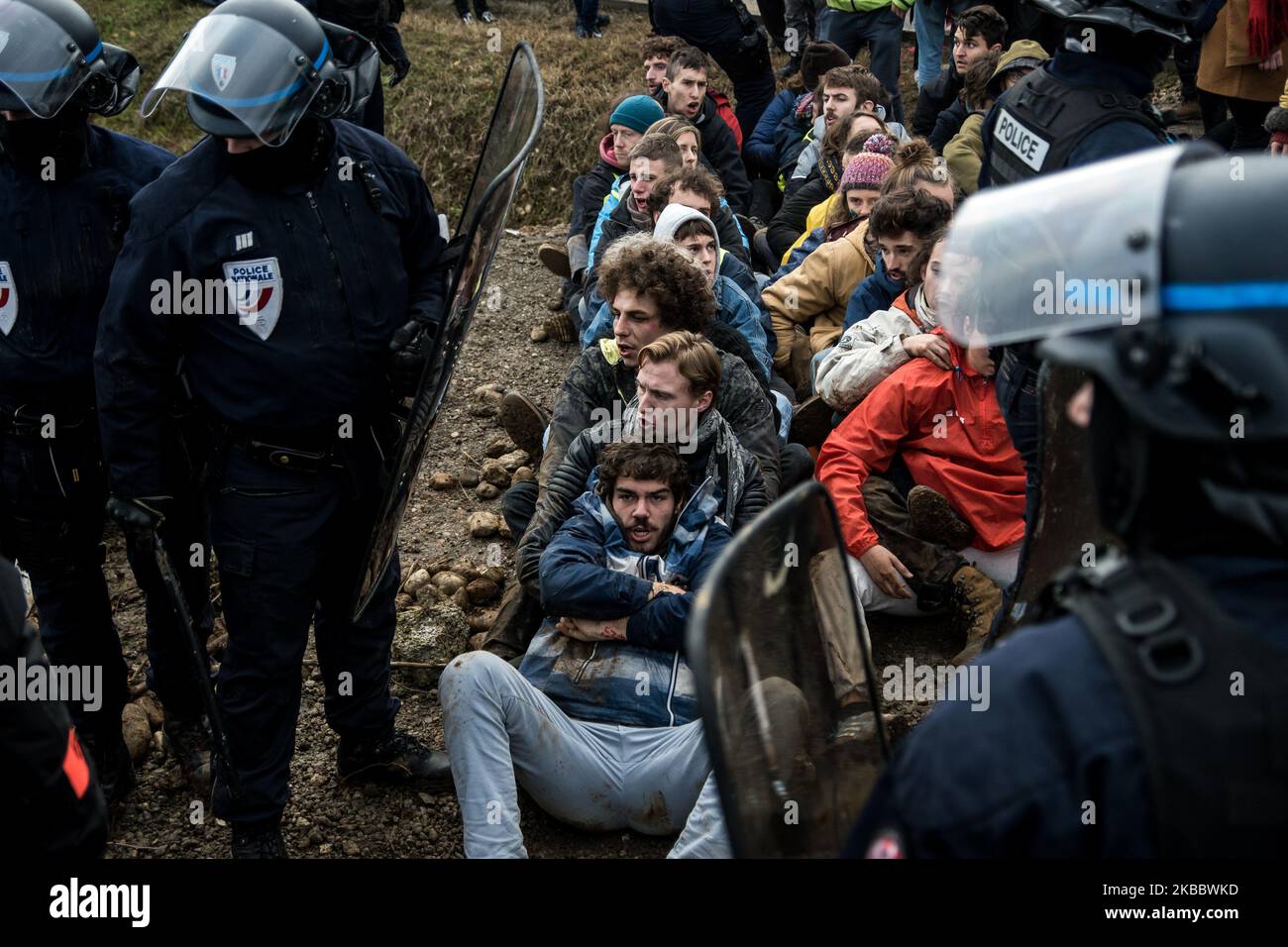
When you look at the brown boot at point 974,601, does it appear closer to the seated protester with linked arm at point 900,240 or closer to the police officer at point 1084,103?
the police officer at point 1084,103

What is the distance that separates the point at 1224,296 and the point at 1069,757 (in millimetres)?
454

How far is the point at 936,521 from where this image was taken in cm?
412

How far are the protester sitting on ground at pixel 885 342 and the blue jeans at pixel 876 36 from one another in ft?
15.4

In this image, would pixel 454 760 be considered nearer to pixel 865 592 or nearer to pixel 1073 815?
pixel 865 592

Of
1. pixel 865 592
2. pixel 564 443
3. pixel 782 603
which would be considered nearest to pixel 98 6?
pixel 564 443

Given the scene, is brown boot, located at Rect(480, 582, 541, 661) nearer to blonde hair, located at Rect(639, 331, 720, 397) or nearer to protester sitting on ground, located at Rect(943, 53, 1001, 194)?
blonde hair, located at Rect(639, 331, 720, 397)

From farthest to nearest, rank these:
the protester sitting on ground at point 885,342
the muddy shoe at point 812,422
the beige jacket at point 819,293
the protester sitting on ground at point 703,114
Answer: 1. the protester sitting on ground at point 703,114
2. the beige jacket at point 819,293
3. the muddy shoe at point 812,422
4. the protester sitting on ground at point 885,342

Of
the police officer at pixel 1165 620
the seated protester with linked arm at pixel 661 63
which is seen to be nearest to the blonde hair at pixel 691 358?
the police officer at pixel 1165 620

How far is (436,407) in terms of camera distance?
11.2 ft

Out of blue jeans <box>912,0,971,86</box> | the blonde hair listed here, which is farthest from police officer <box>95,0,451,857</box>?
blue jeans <box>912,0,971,86</box>

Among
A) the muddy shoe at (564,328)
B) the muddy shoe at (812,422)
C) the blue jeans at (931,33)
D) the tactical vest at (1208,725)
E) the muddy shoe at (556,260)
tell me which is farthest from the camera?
the blue jeans at (931,33)

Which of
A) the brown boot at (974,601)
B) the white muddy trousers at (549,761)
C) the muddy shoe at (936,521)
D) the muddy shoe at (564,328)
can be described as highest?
the muddy shoe at (564,328)

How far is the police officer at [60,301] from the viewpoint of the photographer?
3.60m

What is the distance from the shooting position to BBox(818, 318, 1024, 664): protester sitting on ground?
4.14 metres
